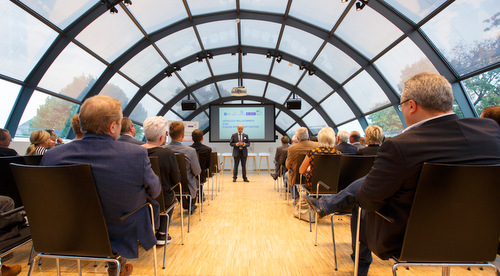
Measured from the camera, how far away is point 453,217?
1.09 m

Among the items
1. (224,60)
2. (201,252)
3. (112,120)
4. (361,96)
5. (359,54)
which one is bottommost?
(201,252)

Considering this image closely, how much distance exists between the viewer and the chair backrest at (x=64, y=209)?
113 cm

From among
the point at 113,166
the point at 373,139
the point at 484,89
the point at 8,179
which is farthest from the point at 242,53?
the point at 113,166

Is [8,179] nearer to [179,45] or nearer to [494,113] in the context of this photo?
[494,113]

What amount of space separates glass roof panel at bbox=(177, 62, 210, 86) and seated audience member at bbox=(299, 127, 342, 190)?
25.1ft

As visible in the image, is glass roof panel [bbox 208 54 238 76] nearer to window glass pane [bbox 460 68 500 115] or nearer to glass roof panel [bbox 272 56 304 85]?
glass roof panel [bbox 272 56 304 85]

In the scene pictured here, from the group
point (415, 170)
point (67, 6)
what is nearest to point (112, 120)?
point (415, 170)

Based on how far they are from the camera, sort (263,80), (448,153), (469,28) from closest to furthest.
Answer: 1. (448,153)
2. (469,28)
3. (263,80)

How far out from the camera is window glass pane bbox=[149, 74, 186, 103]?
378 inches

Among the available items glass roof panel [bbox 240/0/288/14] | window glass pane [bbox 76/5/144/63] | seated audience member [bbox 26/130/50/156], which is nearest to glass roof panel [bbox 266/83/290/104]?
glass roof panel [bbox 240/0/288/14]

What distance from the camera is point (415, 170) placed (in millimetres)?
1063

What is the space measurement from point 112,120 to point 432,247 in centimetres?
176

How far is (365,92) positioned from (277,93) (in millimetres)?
4748

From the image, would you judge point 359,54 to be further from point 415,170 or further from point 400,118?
Answer: point 415,170
